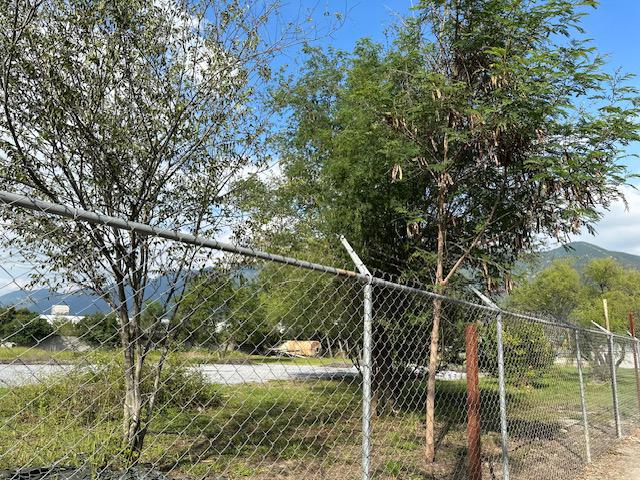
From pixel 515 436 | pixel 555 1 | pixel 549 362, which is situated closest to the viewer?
pixel 555 1

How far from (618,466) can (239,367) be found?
530 centimetres

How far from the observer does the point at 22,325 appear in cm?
197

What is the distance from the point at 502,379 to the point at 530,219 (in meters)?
2.48

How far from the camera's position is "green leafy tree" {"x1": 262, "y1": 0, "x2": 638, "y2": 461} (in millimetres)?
4957

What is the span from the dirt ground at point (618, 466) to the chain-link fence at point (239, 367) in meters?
0.19

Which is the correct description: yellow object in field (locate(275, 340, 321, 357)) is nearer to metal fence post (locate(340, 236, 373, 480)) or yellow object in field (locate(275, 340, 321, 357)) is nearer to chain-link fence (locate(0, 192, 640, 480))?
chain-link fence (locate(0, 192, 640, 480))

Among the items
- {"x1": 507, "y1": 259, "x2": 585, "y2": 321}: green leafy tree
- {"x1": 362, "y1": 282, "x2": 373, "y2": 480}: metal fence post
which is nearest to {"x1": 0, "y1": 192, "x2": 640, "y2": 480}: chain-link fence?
{"x1": 362, "y1": 282, "x2": 373, "y2": 480}: metal fence post

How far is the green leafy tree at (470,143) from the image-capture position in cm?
496

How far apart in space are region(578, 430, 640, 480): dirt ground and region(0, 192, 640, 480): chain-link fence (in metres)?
0.19

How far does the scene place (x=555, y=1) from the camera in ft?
16.7

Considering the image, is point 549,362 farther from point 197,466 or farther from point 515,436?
point 197,466

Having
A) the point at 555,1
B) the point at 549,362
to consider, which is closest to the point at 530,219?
the point at 549,362

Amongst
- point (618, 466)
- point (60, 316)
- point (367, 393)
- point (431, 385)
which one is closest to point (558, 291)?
point (618, 466)

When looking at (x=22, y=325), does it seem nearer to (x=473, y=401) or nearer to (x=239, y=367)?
(x=239, y=367)
